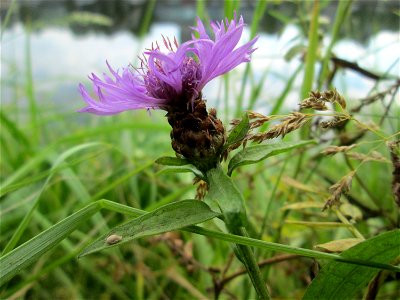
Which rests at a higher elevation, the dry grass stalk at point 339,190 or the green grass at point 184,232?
the dry grass stalk at point 339,190

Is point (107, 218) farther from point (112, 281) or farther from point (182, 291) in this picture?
point (182, 291)

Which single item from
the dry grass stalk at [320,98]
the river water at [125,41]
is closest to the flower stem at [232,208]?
the dry grass stalk at [320,98]

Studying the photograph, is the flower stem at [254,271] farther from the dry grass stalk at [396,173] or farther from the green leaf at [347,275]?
the dry grass stalk at [396,173]

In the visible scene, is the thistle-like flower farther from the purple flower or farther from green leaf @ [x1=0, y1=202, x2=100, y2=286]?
green leaf @ [x1=0, y1=202, x2=100, y2=286]

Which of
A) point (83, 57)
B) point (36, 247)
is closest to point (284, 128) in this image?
point (36, 247)

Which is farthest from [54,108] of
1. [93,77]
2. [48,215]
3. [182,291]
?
[93,77]

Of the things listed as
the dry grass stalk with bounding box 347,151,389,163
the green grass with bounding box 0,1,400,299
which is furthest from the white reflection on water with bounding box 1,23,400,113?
the dry grass stalk with bounding box 347,151,389,163
